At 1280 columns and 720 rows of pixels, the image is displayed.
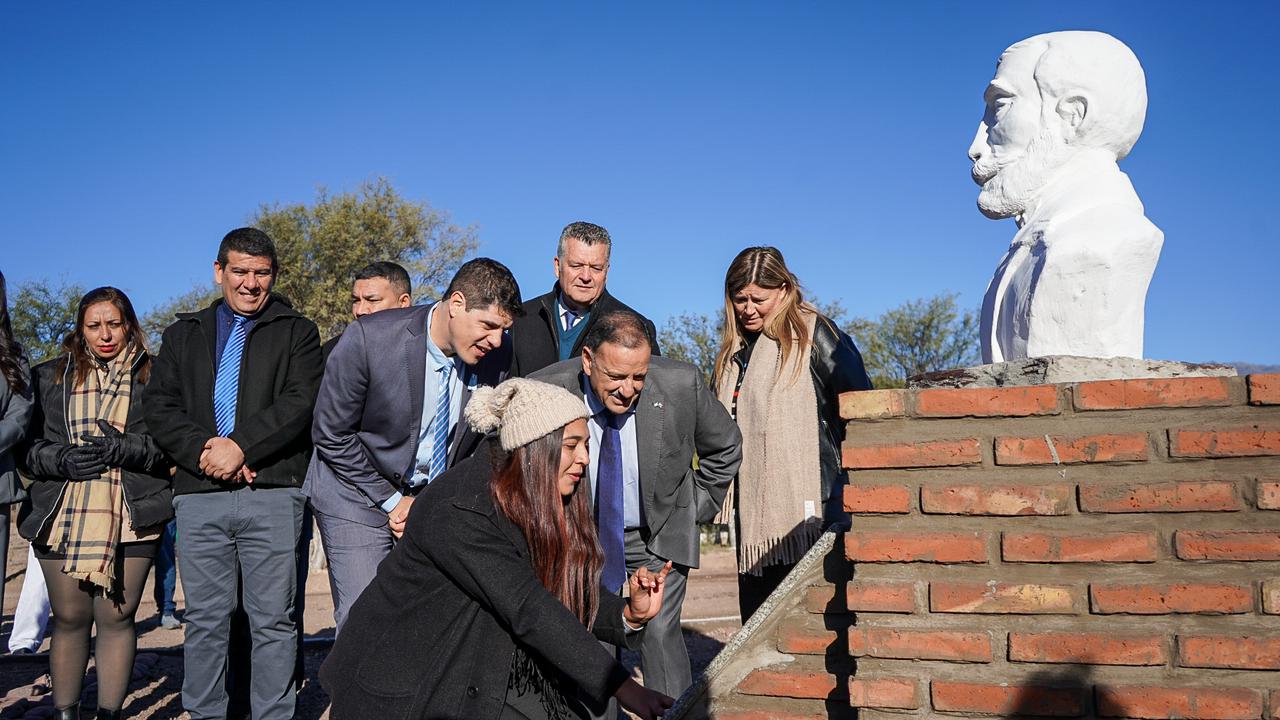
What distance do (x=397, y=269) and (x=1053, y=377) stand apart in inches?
154

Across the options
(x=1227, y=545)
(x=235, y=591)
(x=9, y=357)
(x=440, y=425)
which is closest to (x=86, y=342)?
(x=9, y=357)

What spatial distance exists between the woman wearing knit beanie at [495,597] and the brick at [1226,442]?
1528 mm

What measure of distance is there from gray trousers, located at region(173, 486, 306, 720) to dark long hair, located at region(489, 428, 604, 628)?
207 centimetres

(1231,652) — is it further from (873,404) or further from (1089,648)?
(873,404)

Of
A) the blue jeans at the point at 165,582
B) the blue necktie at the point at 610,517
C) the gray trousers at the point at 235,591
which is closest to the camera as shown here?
the blue necktie at the point at 610,517

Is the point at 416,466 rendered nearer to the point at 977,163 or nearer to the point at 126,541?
the point at 126,541

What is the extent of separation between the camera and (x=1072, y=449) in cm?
295

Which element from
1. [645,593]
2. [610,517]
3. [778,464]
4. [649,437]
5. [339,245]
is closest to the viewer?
[645,593]

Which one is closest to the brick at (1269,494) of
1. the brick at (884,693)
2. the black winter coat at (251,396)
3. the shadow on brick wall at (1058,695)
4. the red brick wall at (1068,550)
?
the red brick wall at (1068,550)

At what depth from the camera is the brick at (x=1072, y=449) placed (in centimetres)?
290

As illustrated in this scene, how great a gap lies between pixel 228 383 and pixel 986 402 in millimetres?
3412

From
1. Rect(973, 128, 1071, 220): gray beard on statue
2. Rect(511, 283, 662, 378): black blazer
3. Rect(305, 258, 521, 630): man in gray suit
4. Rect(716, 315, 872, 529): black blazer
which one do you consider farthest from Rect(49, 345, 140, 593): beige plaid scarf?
Rect(973, 128, 1071, 220): gray beard on statue

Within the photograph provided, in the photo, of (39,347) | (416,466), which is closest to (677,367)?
(416,466)

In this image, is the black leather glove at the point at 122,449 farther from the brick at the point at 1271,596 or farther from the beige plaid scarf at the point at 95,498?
the brick at the point at 1271,596
